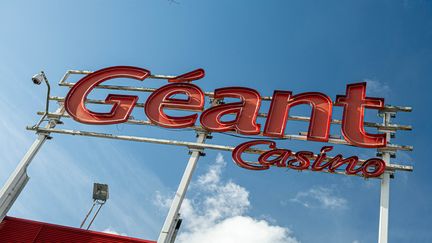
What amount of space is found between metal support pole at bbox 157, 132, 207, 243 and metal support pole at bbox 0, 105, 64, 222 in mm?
5659

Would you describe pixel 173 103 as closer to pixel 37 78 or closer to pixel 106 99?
pixel 106 99

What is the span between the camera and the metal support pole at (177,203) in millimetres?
11634

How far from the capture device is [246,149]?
44.8 feet

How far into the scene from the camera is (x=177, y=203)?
1225 centimetres

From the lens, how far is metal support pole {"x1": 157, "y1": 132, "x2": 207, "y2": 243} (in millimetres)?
11634

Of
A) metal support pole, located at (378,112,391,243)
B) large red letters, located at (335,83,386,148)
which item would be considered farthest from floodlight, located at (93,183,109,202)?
metal support pole, located at (378,112,391,243)

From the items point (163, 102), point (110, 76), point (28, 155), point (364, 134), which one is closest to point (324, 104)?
point (364, 134)

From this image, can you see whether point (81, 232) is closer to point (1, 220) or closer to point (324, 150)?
point (1, 220)

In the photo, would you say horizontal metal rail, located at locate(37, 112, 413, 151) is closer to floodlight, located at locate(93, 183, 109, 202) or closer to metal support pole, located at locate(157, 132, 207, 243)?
metal support pole, located at locate(157, 132, 207, 243)

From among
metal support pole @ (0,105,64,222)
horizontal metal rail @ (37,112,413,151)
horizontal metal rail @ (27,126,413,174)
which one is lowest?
metal support pole @ (0,105,64,222)

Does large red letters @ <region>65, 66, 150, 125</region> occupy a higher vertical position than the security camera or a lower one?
higher

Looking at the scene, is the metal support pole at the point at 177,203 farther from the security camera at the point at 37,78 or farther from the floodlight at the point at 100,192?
the security camera at the point at 37,78

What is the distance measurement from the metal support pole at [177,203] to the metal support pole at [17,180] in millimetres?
5659

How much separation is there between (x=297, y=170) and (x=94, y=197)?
7.87m
